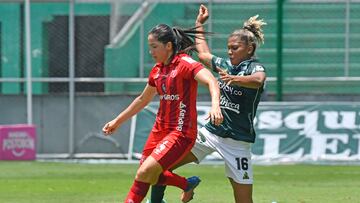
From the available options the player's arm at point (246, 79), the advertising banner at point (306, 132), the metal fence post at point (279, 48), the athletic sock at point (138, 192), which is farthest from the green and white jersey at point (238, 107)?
the metal fence post at point (279, 48)

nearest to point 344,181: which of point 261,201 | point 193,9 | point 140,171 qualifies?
point 261,201

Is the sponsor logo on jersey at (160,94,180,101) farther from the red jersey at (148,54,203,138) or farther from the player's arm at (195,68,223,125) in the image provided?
the player's arm at (195,68,223,125)

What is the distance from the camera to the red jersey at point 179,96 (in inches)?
332

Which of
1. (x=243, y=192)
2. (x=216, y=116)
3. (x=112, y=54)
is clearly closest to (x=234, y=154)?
(x=243, y=192)

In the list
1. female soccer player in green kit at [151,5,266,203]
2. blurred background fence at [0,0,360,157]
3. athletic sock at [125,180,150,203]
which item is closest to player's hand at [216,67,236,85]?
female soccer player in green kit at [151,5,266,203]

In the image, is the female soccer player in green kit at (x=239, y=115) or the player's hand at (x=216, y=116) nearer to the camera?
the player's hand at (x=216, y=116)

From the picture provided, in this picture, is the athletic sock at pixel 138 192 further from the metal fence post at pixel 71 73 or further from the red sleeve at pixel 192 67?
the metal fence post at pixel 71 73

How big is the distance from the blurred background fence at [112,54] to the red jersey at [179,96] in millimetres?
10759

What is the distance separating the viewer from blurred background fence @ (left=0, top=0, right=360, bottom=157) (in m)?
19.4

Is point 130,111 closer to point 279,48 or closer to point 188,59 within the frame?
point 188,59

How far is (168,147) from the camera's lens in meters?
8.30

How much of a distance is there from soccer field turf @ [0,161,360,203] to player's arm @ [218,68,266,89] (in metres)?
2.60

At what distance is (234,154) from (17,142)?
967 cm

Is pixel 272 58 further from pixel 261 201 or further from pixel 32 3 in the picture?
pixel 261 201
